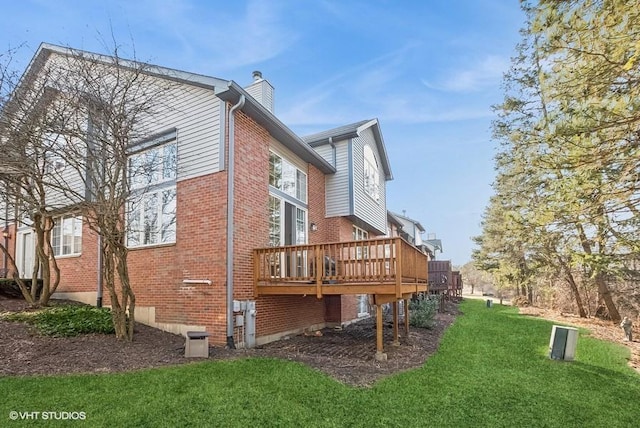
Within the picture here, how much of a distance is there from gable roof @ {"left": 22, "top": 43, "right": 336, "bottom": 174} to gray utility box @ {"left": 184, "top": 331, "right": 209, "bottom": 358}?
15.9 feet

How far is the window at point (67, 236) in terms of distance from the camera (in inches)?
448

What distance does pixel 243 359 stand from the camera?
268 inches

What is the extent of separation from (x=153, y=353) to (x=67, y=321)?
96.1 inches

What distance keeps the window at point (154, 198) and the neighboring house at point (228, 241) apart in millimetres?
34

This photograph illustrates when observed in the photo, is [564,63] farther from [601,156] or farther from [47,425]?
[47,425]

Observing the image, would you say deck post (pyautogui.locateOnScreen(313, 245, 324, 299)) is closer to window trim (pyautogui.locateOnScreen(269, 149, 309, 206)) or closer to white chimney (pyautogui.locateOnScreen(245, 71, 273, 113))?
window trim (pyautogui.locateOnScreen(269, 149, 309, 206))

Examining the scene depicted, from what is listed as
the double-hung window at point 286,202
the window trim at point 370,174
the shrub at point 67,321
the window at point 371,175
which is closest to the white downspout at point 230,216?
the double-hung window at point 286,202

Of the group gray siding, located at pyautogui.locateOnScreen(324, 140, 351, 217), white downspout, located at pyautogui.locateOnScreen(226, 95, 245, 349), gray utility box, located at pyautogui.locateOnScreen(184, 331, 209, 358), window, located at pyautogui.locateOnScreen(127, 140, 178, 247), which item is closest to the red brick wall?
white downspout, located at pyautogui.locateOnScreen(226, 95, 245, 349)

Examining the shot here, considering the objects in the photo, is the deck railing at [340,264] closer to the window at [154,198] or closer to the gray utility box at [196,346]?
the gray utility box at [196,346]

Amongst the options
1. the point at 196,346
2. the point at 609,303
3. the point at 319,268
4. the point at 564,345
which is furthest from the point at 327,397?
the point at 609,303

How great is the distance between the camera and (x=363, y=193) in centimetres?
Answer: 1334

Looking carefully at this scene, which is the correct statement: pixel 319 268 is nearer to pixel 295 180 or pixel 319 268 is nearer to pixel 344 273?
pixel 344 273

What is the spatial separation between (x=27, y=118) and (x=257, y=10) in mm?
6225

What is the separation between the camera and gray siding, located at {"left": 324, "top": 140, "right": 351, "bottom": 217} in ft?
40.7
